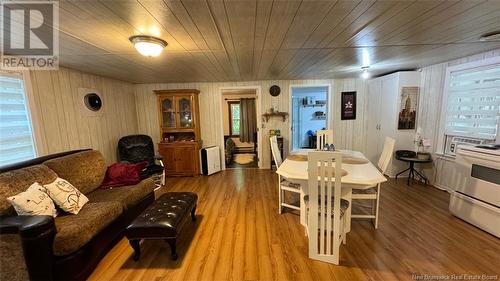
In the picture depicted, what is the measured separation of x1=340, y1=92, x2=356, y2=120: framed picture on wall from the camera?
4875mm

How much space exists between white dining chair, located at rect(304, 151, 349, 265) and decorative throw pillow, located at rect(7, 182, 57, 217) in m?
2.43

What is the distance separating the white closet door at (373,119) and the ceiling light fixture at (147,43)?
4.41m

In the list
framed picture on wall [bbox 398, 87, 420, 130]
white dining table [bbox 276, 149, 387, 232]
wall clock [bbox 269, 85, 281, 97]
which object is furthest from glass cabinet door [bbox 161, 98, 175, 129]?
framed picture on wall [bbox 398, 87, 420, 130]

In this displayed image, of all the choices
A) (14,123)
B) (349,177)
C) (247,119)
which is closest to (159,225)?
(349,177)

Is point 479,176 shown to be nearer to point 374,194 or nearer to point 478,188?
point 478,188

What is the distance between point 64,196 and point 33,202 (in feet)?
0.84

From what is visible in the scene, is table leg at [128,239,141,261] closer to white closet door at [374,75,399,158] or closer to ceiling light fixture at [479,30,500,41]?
ceiling light fixture at [479,30,500,41]

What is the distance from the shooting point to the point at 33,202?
1.78 metres

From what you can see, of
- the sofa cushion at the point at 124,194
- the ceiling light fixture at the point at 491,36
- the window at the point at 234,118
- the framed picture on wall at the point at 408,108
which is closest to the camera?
the ceiling light fixture at the point at 491,36

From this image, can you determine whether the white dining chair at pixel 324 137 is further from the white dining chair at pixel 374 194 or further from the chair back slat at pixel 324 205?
the chair back slat at pixel 324 205

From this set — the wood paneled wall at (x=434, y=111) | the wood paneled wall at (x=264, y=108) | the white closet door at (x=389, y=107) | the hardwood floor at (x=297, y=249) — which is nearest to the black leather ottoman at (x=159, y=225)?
the hardwood floor at (x=297, y=249)

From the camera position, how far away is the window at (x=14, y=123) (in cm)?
228

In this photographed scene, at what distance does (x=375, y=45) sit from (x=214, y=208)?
10.0 ft

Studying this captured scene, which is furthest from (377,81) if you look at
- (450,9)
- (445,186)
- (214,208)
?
(214,208)
